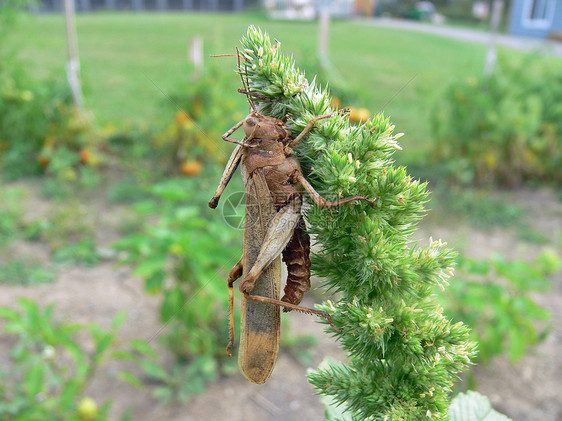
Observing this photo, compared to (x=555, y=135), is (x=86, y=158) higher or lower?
lower

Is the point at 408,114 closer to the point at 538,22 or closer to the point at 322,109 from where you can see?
the point at 538,22

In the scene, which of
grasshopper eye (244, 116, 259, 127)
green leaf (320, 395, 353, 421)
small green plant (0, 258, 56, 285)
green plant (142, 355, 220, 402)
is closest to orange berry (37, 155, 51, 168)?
small green plant (0, 258, 56, 285)

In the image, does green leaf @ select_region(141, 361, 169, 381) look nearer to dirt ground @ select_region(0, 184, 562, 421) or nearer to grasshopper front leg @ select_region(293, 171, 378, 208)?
dirt ground @ select_region(0, 184, 562, 421)

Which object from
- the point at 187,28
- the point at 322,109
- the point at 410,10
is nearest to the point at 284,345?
the point at 322,109

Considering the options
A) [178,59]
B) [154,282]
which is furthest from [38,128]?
[178,59]

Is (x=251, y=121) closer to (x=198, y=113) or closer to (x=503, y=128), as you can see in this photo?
(x=198, y=113)
